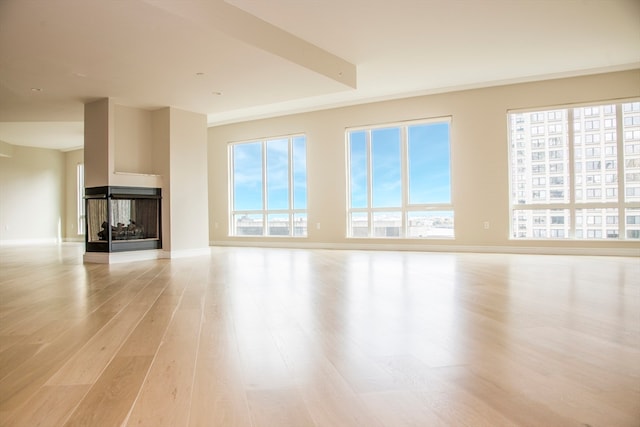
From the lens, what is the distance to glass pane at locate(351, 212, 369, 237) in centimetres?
844

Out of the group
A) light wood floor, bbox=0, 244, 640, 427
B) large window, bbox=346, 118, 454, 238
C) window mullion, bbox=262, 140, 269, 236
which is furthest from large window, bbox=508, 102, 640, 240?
window mullion, bbox=262, 140, 269, 236

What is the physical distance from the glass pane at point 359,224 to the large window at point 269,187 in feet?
3.80

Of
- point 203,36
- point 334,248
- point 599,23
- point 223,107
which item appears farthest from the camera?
point 334,248

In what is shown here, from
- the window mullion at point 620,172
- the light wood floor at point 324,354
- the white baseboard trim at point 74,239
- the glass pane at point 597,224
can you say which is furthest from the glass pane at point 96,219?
the window mullion at point 620,172

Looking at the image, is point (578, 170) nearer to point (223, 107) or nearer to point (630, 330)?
Result: point (630, 330)

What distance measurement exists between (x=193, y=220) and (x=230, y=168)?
2.80 metres

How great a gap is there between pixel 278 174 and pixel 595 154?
6225 mm

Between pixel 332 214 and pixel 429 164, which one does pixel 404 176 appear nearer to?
pixel 429 164

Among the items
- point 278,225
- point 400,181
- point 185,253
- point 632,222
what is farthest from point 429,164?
point 185,253

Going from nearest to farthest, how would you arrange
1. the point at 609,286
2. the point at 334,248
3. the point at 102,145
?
the point at 609,286, the point at 102,145, the point at 334,248

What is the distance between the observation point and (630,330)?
222 centimetres

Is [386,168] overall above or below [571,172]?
above

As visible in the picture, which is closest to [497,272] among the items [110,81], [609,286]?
[609,286]

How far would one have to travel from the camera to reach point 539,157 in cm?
720
